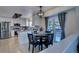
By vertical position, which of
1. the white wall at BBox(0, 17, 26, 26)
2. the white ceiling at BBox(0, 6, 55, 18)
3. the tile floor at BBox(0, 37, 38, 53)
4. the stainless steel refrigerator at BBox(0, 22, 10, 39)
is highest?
the white ceiling at BBox(0, 6, 55, 18)

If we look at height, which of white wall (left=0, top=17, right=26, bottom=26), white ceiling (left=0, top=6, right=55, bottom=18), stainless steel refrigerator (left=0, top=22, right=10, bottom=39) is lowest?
stainless steel refrigerator (left=0, top=22, right=10, bottom=39)

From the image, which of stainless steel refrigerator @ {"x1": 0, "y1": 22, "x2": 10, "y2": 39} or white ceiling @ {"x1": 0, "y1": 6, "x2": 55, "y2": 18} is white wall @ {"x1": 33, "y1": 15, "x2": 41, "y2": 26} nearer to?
white ceiling @ {"x1": 0, "y1": 6, "x2": 55, "y2": 18}

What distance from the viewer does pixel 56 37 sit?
6.56ft

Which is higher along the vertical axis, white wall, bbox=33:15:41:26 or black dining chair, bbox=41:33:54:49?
white wall, bbox=33:15:41:26

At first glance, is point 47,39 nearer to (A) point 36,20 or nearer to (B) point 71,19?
(A) point 36,20

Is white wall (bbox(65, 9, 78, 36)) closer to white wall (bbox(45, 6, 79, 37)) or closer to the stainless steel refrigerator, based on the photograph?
white wall (bbox(45, 6, 79, 37))

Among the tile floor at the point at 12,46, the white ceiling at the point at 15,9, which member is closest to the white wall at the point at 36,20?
the white ceiling at the point at 15,9

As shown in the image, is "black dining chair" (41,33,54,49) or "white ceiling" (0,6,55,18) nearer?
"white ceiling" (0,6,55,18)

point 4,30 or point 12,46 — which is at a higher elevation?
point 4,30

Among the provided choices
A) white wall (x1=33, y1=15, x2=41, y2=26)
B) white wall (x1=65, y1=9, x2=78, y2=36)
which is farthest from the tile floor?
white wall (x1=65, y1=9, x2=78, y2=36)

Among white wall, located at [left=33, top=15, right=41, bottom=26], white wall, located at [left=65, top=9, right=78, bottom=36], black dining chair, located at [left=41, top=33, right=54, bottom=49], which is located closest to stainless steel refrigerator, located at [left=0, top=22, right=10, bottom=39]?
white wall, located at [left=33, top=15, right=41, bottom=26]

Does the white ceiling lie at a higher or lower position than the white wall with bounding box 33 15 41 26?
higher

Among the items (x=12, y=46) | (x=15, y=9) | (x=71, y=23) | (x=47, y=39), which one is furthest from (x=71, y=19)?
(x=12, y=46)
